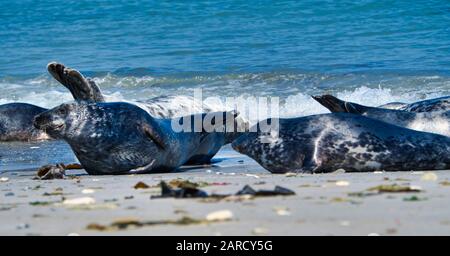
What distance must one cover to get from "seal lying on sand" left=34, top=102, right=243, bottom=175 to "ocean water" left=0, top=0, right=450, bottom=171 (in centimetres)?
674

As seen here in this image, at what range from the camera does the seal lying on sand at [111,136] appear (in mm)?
8438

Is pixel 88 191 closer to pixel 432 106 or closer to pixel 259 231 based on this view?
pixel 259 231

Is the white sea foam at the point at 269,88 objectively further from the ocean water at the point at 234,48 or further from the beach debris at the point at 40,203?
the beach debris at the point at 40,203

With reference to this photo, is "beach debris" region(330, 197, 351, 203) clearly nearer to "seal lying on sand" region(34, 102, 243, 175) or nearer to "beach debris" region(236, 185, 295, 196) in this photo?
"beach debris" region(236, 185, 295, 196)

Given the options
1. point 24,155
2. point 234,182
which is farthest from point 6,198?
point 24,155

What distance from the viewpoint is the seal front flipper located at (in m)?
10.1

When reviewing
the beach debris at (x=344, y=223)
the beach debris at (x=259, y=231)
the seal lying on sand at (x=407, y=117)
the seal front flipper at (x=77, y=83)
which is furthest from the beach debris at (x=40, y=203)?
the seal front flipper at (x=77, y=83)

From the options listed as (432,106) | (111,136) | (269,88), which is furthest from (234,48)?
(111,136)

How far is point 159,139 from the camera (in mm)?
8477

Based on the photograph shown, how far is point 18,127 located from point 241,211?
9.85 metres

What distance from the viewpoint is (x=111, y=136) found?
8.45m

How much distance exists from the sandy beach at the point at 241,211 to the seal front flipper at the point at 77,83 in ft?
13.1
